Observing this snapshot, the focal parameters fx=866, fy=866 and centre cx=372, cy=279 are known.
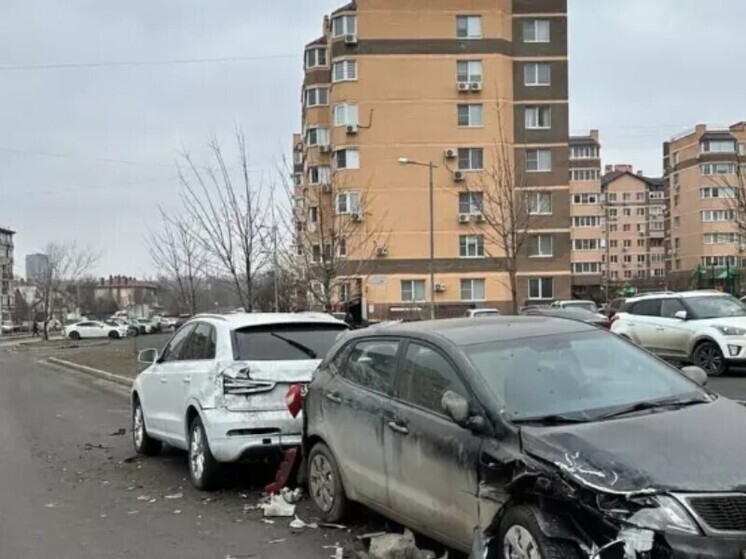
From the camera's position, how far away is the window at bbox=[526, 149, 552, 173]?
54.1 metres

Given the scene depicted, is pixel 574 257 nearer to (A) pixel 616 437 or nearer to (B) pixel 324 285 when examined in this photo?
(B) pixel 324 285

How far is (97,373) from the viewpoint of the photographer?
23828mm

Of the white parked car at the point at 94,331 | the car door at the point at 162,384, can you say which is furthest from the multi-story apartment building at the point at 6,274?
the car door at the point at 162,384

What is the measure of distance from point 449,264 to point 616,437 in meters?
49.0

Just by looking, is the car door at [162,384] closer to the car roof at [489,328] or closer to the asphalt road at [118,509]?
the asphalt road at [118,509]

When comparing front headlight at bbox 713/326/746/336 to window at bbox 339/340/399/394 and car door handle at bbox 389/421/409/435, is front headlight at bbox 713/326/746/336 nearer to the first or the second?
window at bbox 339/340/399/394

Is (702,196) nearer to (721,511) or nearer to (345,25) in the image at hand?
(345,25)

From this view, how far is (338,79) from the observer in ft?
176

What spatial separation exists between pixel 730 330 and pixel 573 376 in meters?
12.3

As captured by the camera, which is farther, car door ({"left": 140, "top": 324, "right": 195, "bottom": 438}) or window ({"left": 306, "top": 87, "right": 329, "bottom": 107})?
window ({"left": 306, "top": 87, "right": 329, "bottom": 107})

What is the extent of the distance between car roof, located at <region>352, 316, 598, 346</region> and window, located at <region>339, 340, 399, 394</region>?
0.13 meters

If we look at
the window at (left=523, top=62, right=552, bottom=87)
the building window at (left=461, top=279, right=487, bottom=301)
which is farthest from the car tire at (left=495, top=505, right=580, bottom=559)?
the window at (left=523, top=62, right=552, bottom=87)

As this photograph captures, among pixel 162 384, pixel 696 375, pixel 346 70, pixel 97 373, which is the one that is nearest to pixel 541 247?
pixel 346 70

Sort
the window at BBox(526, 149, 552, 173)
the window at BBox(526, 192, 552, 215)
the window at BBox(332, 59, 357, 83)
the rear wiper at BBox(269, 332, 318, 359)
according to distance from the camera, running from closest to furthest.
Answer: the rear wiper at BBox(269, 332, 318, 359) → the window at BBox(526, 192, 552, 215) → the window at BBox(332, 59, 357, 83) → the window at BBox(526, 149, 552, 173)
